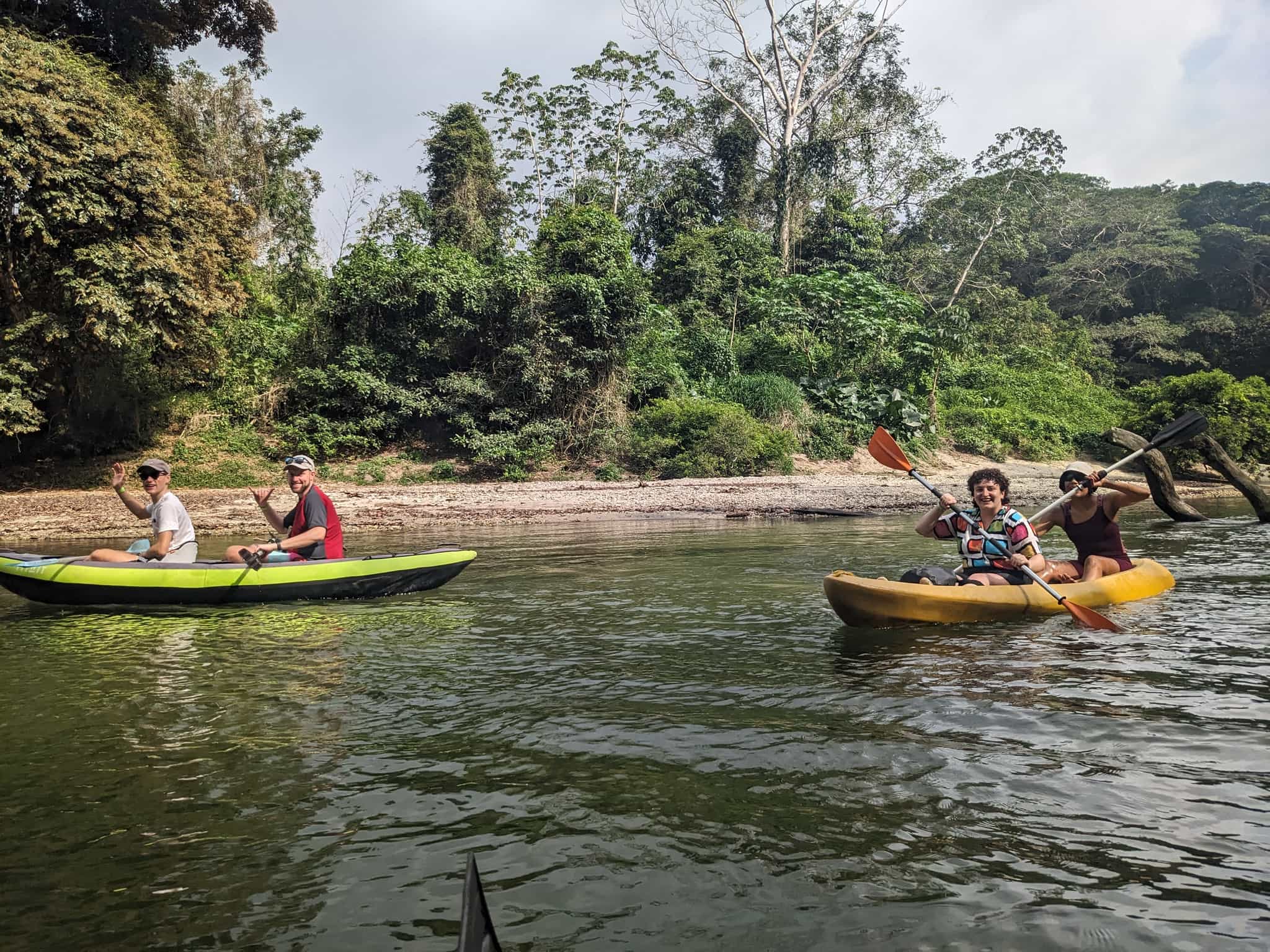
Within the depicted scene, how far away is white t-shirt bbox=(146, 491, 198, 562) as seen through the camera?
7.48 m

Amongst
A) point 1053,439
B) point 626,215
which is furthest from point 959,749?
point 626,215

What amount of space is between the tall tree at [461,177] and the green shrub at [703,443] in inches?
390

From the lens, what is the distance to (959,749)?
12.0 feet

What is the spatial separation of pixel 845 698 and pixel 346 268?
1771 cm

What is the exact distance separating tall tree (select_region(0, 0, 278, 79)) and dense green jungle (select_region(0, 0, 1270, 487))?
7 cm

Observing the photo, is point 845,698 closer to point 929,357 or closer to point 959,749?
point 959,749

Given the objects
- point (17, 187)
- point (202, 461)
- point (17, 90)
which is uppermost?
point (17, 90)

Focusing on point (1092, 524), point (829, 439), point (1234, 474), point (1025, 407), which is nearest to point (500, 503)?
point (829, 439)

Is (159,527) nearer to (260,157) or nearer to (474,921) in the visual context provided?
(474,921)

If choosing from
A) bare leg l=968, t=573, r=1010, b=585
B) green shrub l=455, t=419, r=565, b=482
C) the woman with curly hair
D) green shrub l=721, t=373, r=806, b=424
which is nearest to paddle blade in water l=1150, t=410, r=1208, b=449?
the woman with curly hair

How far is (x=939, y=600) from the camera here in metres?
5.92

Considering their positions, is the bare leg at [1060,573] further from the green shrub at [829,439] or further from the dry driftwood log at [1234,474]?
the green shrub at [829,439]

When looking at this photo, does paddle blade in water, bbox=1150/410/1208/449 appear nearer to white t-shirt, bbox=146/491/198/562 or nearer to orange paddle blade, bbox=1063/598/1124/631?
orange paddle blade, bbox=1063/598/1124/631

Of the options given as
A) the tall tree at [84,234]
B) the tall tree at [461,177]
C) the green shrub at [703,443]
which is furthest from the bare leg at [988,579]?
the tall tree at [461,177]
